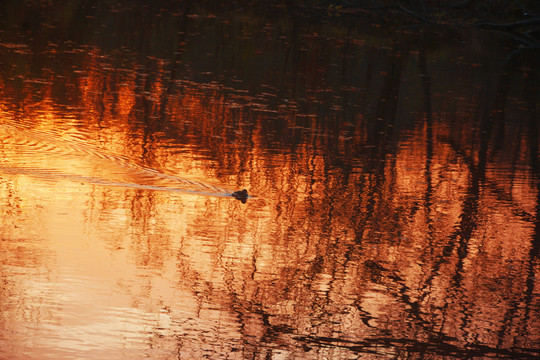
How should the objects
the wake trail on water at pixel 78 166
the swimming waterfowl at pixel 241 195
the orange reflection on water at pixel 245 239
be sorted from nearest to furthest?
the orange reflection on water at pixel 245 239
the swimming waterfowl at pixel 241 195
the wake trail on water at pixel 78 166

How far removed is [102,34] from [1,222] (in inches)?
583

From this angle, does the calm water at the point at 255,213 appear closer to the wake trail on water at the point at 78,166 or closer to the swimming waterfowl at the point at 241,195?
the wake trail on water at the point at 78,166

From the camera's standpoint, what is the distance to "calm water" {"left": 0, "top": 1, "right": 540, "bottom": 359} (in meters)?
6.55

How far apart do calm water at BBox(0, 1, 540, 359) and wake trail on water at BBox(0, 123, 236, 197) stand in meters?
0.03

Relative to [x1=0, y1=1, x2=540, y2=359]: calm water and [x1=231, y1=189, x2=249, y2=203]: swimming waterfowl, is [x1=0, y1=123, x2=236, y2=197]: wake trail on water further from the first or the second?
[x1=231, y1=189, x2=249, y2=203]: swimming waterfowl

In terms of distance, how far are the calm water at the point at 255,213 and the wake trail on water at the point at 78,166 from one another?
0.03 m

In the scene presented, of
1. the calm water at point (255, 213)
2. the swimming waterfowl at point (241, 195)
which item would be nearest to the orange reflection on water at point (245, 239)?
the calm water at point (255, 213)

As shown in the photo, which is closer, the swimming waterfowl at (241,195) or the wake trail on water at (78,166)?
the swimming waterfowl at (241,195)

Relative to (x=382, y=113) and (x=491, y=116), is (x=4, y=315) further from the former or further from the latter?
(x=491, y=116)

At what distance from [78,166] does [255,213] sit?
2417 mm

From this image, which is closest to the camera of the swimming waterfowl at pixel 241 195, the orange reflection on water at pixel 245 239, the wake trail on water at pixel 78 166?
the orange reflection on water at pixel 245 239

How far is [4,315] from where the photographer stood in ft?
20.6

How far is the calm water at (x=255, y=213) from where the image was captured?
21.5ft

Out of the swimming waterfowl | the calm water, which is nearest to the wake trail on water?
the calm water
